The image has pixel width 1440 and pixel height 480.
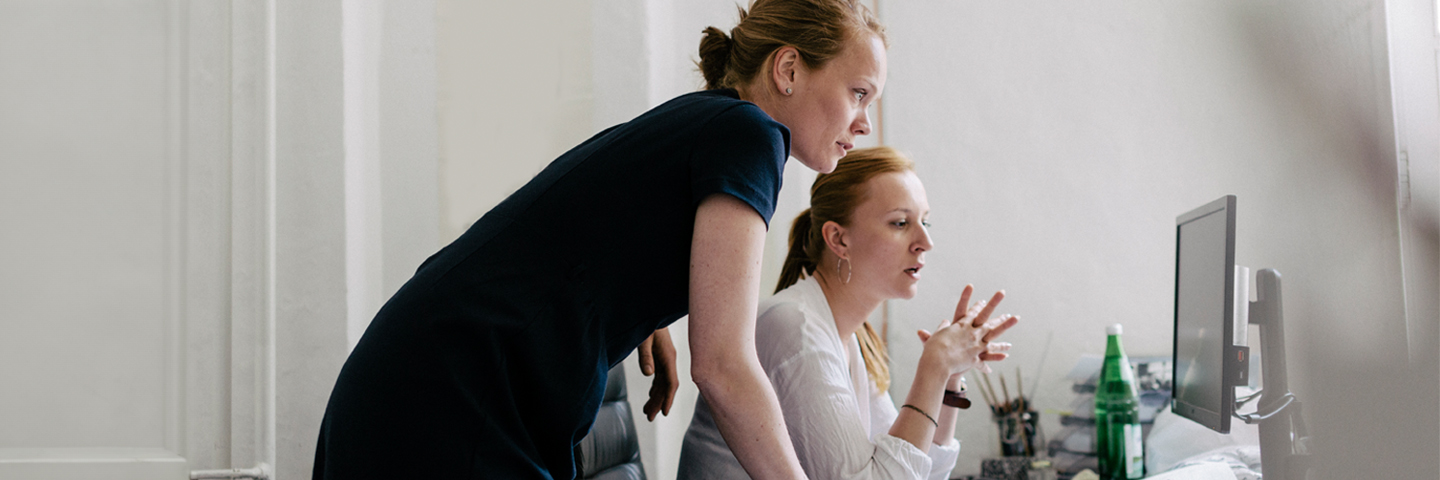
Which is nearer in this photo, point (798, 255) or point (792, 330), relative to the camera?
point (792, 330)

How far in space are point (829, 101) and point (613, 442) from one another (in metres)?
0.75

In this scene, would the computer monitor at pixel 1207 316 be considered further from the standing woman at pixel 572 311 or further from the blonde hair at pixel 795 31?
the standing woman at pixel 572 311

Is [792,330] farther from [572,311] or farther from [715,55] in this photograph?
[572,311]

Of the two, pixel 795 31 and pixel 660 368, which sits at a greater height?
pixel 795 31

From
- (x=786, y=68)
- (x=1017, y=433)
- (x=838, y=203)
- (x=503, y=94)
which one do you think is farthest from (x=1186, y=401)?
(x=503, y=94)

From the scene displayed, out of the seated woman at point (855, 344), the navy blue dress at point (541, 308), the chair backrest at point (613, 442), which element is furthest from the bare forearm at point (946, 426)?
the navy blue dress at point (541, 308)

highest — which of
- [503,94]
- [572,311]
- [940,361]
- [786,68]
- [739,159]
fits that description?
[503,94]

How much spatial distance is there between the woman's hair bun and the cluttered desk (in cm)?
58

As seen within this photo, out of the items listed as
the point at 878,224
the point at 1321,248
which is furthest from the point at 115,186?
the point at 1321,248

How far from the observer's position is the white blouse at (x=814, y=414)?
1149 mm

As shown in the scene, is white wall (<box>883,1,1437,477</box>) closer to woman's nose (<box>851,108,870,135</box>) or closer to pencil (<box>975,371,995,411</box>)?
pencil (<box>975,371,995,411</box>)

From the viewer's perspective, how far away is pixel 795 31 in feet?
2.94

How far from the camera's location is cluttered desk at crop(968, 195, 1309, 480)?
1083 mm

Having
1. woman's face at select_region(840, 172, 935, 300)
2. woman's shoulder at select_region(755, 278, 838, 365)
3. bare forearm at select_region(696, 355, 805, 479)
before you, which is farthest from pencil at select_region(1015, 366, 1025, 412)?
bare forearm at select_region(696, 355, 805, 479)
